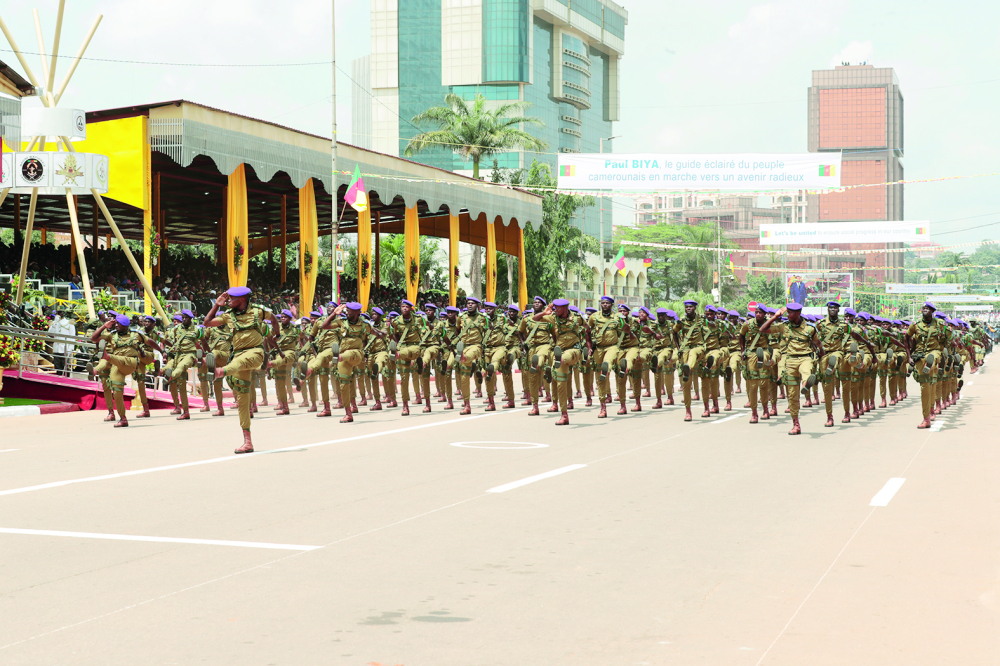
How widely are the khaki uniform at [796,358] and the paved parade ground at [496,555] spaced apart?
A: 2.29 meters

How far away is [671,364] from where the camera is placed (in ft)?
69.8

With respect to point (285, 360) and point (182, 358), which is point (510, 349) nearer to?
point (285, 360)

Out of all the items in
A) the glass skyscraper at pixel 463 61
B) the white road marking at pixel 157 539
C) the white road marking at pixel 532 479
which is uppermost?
the glass skyscraper at pixel 463 61

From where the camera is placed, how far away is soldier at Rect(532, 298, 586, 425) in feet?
54.9

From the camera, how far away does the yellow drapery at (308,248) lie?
3462 cm

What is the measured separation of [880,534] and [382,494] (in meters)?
4.22

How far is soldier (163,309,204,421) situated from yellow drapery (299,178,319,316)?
15.3 metres

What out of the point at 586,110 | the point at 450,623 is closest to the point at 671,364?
the point at 450,623

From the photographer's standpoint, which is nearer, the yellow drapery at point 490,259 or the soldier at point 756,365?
the soldier at point 756,365

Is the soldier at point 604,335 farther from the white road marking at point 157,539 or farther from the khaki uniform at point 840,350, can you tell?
the white road marking at point 157,539

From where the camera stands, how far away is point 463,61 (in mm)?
126312

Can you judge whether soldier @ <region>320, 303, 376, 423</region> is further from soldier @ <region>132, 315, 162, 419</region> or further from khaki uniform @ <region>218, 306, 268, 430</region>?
khaki uniform @ <region>218, 306, 268, 430</region>

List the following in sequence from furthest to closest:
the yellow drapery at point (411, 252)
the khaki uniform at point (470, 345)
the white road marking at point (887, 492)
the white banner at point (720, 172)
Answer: the yellow drapery at point (411, 252) → the white banner at point (720, 172) → the khaki uniform at point (470, 345) → the white road marking at point (887, 492)

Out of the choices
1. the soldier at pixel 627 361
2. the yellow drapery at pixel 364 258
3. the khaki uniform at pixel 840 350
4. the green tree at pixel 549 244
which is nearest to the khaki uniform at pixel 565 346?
the soldier at pixel 627 361
